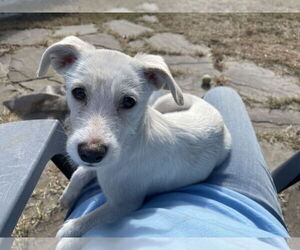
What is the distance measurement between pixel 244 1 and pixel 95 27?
1270mm

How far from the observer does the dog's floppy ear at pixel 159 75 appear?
119 centimetres

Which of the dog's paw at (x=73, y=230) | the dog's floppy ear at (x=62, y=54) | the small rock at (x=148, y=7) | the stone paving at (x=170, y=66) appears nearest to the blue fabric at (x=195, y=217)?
the dog's paw at (x=73, y=230)

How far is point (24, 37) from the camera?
9.84 ft

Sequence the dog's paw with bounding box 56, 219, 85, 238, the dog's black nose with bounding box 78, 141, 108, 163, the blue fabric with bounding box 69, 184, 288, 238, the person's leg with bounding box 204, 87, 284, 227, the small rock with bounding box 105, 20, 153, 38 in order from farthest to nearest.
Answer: the small rock with bounding box 105, 20, 153, 38 → the person's leg with bounding box 204, 87, 284, 227 → the dog's paw with bounding box 56, 219, 85, 238 → the blue fabric with bounding box 69, 184, 288, 238 → the dog's black nose with bounding box 78, 141, 108, 163

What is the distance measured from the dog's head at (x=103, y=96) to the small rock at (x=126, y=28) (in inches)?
77.7

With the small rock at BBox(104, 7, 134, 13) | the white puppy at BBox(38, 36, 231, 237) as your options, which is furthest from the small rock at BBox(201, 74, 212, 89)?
the white puppy at BBox(38, 36, 231, 237)

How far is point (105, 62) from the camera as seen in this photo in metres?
1.12

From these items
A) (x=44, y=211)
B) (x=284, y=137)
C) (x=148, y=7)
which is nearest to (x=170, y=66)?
(x=148, y=7)

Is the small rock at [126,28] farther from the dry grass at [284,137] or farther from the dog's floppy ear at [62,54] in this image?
the dog's floppy ear at [62,54]

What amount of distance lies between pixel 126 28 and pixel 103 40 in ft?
1.06

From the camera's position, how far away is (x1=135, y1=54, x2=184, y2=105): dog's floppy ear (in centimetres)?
119

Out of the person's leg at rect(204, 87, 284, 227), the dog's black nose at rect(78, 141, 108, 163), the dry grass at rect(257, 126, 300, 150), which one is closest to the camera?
the dog's black nose at rect(78, 141, 108, 163)

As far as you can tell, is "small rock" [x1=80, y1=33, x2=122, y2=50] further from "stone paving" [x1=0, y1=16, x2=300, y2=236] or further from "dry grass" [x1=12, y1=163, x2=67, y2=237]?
"dry grass" [x1=12, y1=163, x2=67, y2=237]

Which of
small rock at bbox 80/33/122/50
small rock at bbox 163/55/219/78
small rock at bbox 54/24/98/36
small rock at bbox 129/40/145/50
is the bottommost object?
small rock at bbox 163/55/219/78
